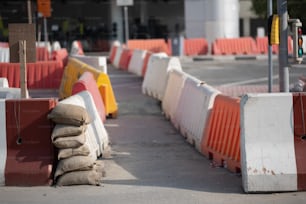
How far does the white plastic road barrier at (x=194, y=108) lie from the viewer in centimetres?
1056

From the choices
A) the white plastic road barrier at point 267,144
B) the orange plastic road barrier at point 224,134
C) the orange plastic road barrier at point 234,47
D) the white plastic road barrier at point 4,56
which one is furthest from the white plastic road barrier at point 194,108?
the orange plastic road barrier at point 234,47

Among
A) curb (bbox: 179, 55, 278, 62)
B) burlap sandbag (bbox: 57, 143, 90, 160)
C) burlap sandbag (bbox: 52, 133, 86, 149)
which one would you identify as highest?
curb (bbox: 179, 55, 278, 62)

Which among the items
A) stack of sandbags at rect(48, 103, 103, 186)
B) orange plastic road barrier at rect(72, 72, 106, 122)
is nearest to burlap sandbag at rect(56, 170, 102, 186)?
stack of sandbags at rect(48, 103, 103, 186)

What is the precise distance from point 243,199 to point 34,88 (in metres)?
13.5

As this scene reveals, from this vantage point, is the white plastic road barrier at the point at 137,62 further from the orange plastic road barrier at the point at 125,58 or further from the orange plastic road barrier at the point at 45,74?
the orange plastic road barrier at the point at 45,74

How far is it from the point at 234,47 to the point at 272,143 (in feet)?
107

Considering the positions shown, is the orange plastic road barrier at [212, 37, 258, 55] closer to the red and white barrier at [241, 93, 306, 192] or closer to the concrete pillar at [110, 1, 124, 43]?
the concrete pillar at [110, 1, 124, 43]

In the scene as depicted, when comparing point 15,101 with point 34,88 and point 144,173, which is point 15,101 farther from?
point 34,88

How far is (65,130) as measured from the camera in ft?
28.5

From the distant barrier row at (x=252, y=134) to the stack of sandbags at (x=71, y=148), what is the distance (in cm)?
184

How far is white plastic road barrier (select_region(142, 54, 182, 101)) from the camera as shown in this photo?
17.8m

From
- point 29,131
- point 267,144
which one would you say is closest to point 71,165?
point 29,131

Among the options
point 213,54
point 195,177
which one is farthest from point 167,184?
point 213,54

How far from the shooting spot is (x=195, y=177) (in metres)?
9.09
